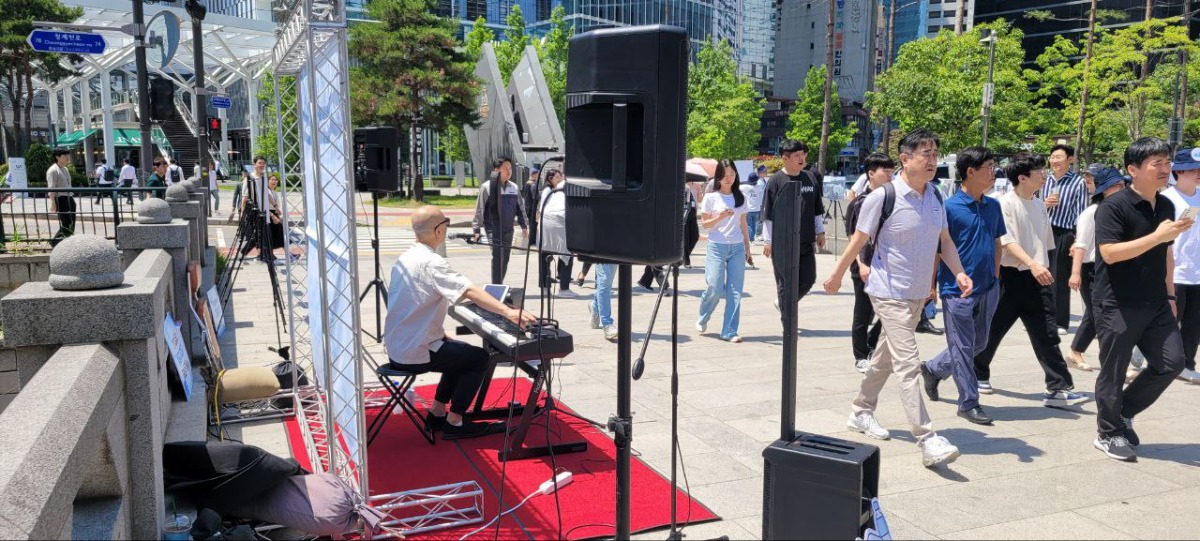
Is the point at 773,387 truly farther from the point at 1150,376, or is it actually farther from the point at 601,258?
the point at 601,258

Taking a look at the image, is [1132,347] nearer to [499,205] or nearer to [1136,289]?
[1136,289]

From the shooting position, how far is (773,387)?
7.05 meters

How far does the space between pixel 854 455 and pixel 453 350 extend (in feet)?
9.42

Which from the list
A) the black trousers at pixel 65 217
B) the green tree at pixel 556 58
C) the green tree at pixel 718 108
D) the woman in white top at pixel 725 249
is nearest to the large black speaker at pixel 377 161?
the woman in white top at pixel 725 249

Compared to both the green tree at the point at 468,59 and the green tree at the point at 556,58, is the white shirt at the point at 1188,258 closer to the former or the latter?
the green tree at the point at 468,59

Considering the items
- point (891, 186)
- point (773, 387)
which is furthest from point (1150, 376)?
point (773, 387)

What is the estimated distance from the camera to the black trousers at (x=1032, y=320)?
660 centimetres

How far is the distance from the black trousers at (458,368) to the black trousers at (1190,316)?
19.0 feet

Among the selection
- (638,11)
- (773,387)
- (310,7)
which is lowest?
(773,387)

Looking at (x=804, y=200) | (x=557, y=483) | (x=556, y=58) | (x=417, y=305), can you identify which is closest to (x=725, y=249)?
(x=804, y=200)

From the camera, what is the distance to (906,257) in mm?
5227

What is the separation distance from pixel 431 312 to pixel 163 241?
2434 millimetres

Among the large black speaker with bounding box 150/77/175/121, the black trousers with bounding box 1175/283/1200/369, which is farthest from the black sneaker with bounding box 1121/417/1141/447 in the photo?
the large black speaker with bounding box 150/77/175/121

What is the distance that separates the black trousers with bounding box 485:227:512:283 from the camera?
10633 mm
